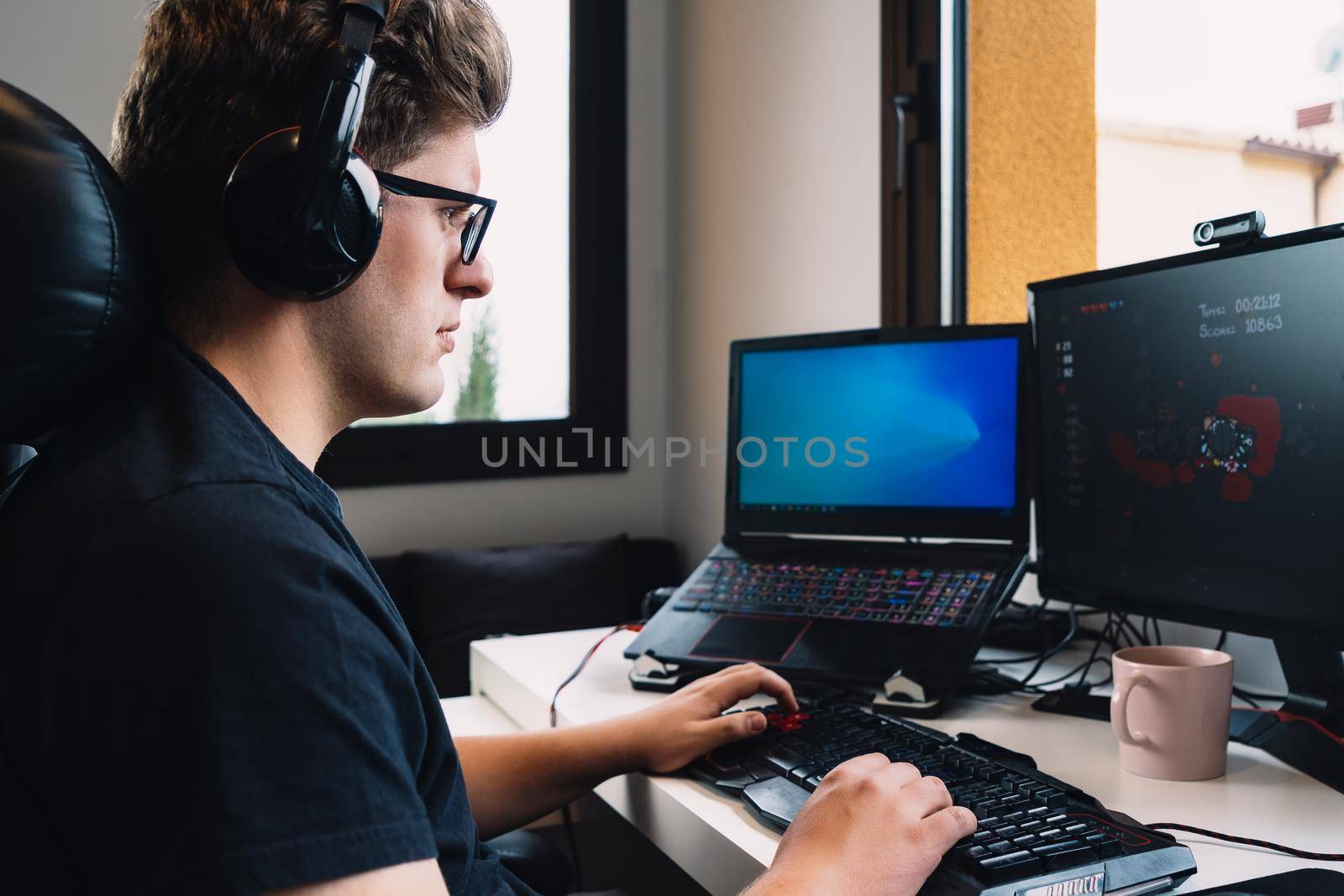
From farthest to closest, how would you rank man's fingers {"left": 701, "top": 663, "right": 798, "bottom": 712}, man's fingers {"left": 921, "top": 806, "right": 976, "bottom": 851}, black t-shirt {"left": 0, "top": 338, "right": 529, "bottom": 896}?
man's fingers {"left": 701, "top": 663, "right": 798, "bottom": 712}
man's fingers {"left": 921, "top": 806, "right": 976, "bottom": 851}
black t-shirt {"left": 0, "top": 338, "right": 529, "bottom": 896}

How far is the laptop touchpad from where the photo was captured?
1.12m

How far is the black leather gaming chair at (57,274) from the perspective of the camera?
508mm

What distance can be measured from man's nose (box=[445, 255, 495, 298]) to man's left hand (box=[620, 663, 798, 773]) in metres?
0.41

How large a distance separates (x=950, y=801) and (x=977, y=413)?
25.1 inches

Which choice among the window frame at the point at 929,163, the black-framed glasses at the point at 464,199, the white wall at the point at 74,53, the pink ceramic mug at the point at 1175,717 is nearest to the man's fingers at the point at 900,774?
the pink ceramic mug at the point at 1175,717

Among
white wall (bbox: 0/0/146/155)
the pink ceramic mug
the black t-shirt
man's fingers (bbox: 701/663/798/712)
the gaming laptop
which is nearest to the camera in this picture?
the black t-shirt

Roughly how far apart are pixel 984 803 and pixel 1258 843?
0.19 meters

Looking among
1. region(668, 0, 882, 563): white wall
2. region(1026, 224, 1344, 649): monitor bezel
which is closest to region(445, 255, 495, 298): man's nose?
region(1026, 224, 1344, 649): monitor bezel

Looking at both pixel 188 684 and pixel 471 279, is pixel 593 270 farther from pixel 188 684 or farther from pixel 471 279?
pixel 188 684

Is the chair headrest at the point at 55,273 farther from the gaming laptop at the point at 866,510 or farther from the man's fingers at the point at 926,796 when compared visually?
the gaming laptop at the point at 866,510

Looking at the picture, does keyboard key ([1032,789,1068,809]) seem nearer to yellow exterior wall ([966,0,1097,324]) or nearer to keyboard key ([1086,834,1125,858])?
keyboard key ([1086,834,1125,858])

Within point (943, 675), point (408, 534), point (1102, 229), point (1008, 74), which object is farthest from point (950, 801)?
point (408, 534)

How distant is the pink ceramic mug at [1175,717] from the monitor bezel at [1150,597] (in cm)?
7

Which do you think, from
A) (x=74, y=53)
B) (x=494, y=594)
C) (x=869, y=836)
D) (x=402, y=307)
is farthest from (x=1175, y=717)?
(x=74, y=53)
